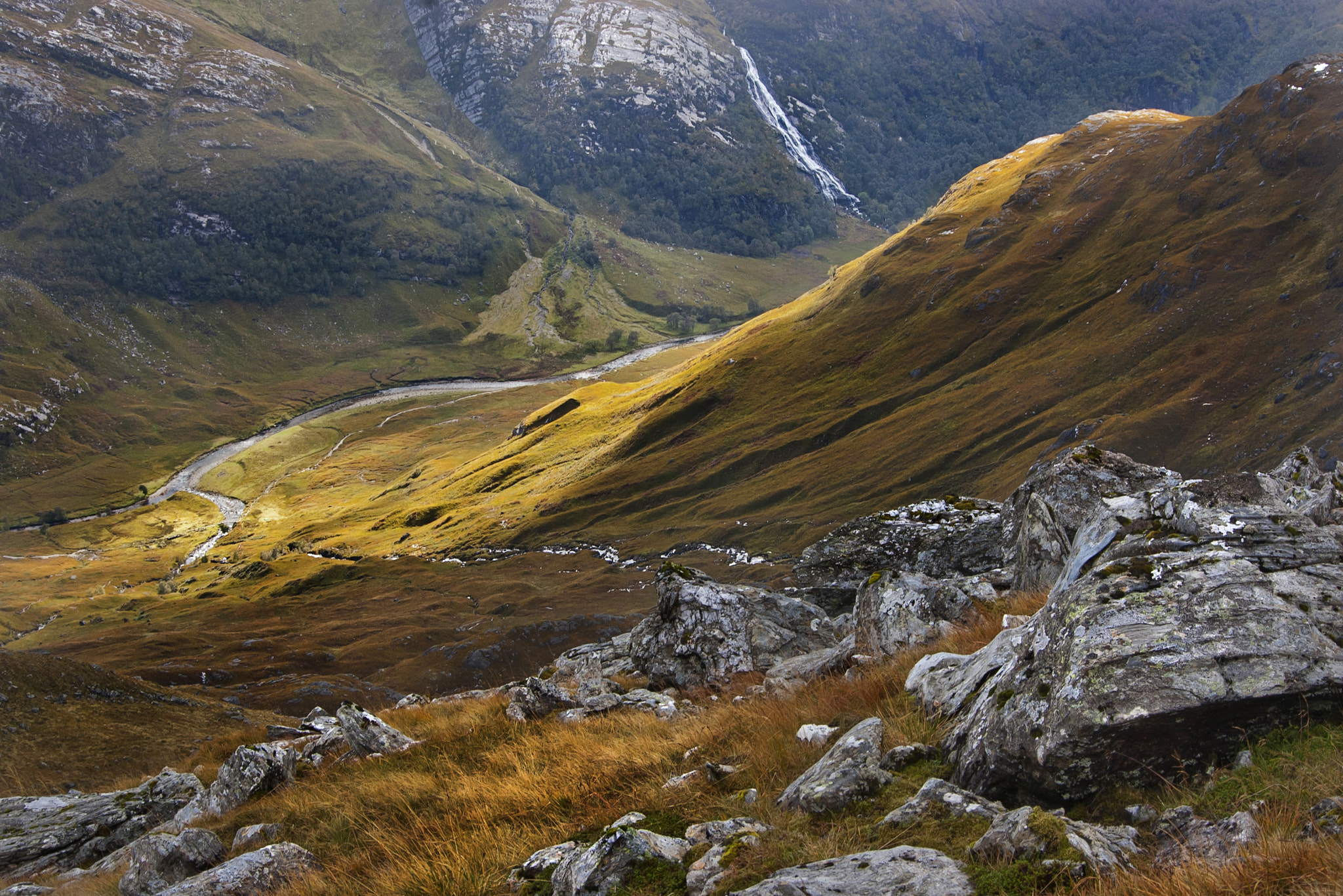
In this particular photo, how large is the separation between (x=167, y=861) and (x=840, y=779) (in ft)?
36.7

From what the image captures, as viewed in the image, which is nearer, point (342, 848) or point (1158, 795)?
point (1158, 795)

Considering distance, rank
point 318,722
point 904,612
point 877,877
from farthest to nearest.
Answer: point 318,722 < point 904,612 < point 877,877

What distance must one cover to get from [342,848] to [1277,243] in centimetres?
10977

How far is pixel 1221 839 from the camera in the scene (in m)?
5.71

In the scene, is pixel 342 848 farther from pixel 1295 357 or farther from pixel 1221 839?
pixel 1295 357

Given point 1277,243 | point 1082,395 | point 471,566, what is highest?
point 1277,243

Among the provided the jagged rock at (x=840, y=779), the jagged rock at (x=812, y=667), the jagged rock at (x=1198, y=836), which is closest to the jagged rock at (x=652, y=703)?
the jagged rock at (x=812, y=667)

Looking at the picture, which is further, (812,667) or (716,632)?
(716,632)

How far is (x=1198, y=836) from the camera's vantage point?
591 cm

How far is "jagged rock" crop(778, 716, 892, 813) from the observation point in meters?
7.89

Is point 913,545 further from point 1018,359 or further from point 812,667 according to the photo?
point 1018,359

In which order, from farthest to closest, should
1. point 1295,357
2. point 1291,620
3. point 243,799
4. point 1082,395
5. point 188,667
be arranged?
point 1082,395 < point 188,667 < point 1295,357 < point 243,799 < point 1291,620

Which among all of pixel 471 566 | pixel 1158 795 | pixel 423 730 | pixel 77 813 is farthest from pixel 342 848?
pixel 471 566

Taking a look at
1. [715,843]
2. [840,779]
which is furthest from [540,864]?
[840,779]
